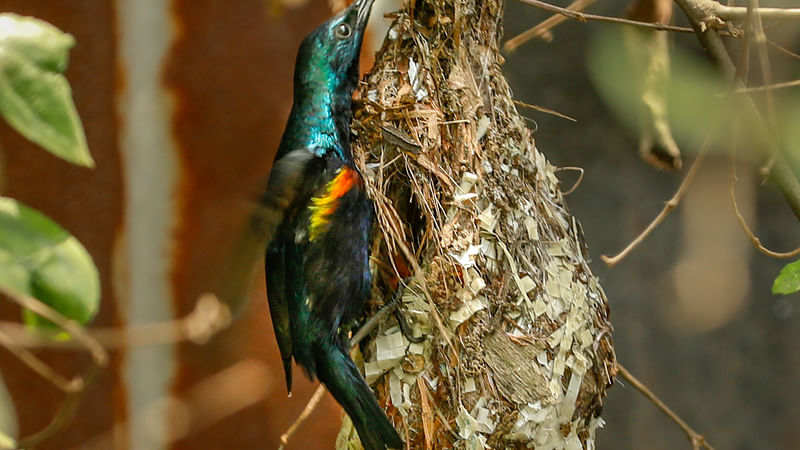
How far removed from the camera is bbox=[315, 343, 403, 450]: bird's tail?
2.85 ft

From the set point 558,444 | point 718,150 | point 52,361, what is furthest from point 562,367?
point 718,150

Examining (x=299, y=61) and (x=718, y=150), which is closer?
(x=299, y=61)

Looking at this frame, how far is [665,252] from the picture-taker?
1860 mm

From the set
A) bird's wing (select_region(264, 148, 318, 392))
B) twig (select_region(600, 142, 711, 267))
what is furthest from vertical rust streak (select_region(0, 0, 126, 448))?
twig (select_region(600, 142, 711, 267))

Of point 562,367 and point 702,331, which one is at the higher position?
point 562,367

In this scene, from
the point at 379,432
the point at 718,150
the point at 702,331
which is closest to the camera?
the point at 379,432

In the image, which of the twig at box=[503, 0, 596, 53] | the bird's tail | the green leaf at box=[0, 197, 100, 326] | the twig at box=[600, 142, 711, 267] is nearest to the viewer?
the green leaf at box=[0, 197, 100, 326]

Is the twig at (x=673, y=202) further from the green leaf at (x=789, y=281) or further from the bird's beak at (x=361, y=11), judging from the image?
the bird's beak at (x=361, y=11)

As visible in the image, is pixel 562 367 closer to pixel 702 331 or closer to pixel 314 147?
pixel 314 147

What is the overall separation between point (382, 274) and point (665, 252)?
1.10 meters

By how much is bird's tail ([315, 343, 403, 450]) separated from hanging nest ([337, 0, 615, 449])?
0.12 ft

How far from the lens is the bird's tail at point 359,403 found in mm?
869

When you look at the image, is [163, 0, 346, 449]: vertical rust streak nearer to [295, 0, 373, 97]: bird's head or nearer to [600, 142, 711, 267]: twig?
[295, 0, 373, 97]: bird's head

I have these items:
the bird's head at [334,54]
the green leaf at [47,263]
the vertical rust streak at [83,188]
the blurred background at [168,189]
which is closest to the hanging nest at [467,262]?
the bird's head at [334,54]
